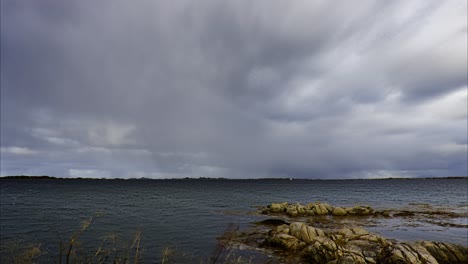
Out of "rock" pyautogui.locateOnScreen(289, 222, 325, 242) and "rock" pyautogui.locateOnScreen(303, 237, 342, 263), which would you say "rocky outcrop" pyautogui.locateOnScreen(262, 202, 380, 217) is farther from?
"rock" pyautogui.locateOnScreen(303, 237, 342, 263)

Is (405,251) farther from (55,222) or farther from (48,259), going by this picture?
(55,222)

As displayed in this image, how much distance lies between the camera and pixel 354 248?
1622 centimetres

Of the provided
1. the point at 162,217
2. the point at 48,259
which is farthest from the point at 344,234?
the point at 162,217

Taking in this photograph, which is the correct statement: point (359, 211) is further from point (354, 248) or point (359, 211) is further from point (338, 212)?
point (354, 248)

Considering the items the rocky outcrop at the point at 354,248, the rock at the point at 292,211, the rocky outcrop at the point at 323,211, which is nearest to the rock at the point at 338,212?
the rocky outcrop at the point at 323,211

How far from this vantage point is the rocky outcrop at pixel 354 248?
14.0 m

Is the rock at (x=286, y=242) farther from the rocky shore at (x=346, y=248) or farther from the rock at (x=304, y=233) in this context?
the rock at (x=304, y=233)

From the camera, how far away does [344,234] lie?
19.8 m

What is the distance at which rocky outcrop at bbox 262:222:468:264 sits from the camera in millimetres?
14031

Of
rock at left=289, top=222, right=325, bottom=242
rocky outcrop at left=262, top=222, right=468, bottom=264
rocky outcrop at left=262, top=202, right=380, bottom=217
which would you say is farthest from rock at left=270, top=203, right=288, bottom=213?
rock at left=289, top=222, right=325, bottom=242

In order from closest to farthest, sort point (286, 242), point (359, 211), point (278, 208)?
1. point (286, 242)
2. point (359, 211)
3. point (278, 208)

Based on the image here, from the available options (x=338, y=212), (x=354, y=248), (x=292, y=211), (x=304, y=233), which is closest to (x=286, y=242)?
(x=304, y=233)

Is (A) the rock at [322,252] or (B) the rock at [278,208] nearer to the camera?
(A) the rock at [322,252]

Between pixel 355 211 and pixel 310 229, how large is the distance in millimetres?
22656
